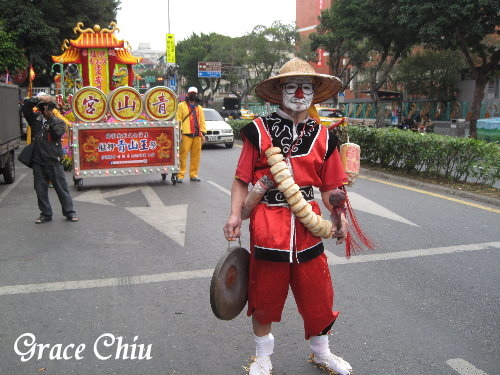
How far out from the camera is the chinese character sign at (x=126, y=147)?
9711 mm

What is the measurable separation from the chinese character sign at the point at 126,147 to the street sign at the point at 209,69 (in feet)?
142

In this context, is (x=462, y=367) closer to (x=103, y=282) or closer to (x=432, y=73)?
(x=103, y=282)

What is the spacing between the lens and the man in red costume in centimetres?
279

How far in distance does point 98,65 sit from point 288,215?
45.4 feet

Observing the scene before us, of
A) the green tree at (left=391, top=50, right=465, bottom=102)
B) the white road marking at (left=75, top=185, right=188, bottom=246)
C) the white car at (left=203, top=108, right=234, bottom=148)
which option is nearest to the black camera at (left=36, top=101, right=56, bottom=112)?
the white road marking at (left=75, top=185, right=188, bottom=246)

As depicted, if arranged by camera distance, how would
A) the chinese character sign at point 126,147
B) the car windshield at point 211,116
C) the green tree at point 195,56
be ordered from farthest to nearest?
the green tree at point 195,56, the car windshield at point 211,116, the chinese character sign at point 126,147

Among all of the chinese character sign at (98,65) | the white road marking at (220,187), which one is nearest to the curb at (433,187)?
the white road marking at (220,187)

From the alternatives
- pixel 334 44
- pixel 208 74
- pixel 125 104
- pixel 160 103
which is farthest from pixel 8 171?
→ pixel 208 74

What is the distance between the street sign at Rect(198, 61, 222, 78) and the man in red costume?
50.8 meters

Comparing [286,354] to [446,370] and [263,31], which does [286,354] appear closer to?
[446,370]

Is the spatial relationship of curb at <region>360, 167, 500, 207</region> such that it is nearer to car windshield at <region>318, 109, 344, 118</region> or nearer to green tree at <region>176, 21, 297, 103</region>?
car windshield at <region>318, 109, 344, 118</region>

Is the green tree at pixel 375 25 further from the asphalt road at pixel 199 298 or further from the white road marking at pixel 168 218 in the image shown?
the asphalt road at pixel 199 298

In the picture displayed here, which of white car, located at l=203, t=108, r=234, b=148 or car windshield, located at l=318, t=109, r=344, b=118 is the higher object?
car windshield, located at l=318, t=109, r=344, b=118

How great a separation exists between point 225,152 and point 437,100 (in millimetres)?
23040
